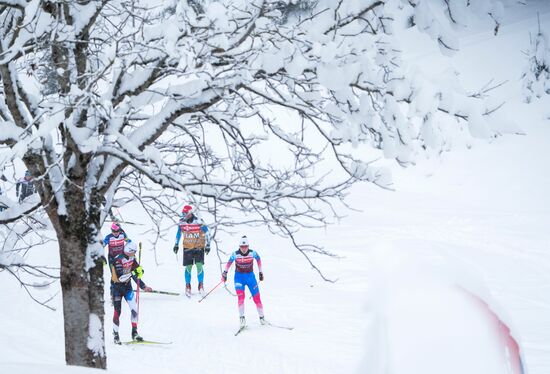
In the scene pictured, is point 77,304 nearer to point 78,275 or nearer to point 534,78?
point 78,275

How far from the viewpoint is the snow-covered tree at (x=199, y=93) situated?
340 centimetres

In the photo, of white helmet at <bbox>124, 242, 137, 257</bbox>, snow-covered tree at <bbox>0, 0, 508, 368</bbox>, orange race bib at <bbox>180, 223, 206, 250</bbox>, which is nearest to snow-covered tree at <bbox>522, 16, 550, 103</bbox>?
orange race bib at <bbox>180, 223, 206, 250</bbox>

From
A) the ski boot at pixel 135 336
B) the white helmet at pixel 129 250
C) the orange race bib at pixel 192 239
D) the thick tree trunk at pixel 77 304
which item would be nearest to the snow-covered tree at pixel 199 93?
the thick tree trunk at pixel 77 304

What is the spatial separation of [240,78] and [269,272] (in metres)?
10.4

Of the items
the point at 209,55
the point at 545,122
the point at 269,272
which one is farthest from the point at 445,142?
the point at 545,122

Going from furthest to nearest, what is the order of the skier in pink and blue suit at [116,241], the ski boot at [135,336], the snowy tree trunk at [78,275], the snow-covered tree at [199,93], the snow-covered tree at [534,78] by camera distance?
the snow-covered tree at [534,78]
the skier in pink and blue suit at [116,241]
the ski boot at [135,336]
the snowy tree trunk at [78,275]
the snow-covered tree at [199,93]

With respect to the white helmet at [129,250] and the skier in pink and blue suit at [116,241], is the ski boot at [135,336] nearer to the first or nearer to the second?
the white helmet at [129,250]

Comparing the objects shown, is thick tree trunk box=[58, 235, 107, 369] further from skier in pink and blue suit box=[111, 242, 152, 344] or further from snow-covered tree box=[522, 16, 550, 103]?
snow-covered tree box=[522, 16, 550, 103]

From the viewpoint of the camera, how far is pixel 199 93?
14.6ft

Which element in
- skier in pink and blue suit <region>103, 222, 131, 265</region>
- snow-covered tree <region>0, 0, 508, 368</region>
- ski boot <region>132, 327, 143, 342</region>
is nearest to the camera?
snow-covered tree <region>0, 0, 508, 368</region>

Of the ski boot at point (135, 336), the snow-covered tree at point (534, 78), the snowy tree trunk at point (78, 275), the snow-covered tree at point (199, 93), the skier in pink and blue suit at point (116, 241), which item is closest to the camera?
the snow-covered tree at point (199, 93)

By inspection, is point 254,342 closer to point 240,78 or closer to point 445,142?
point 240,78

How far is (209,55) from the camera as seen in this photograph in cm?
410

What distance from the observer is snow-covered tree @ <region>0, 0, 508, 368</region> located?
340 cm
